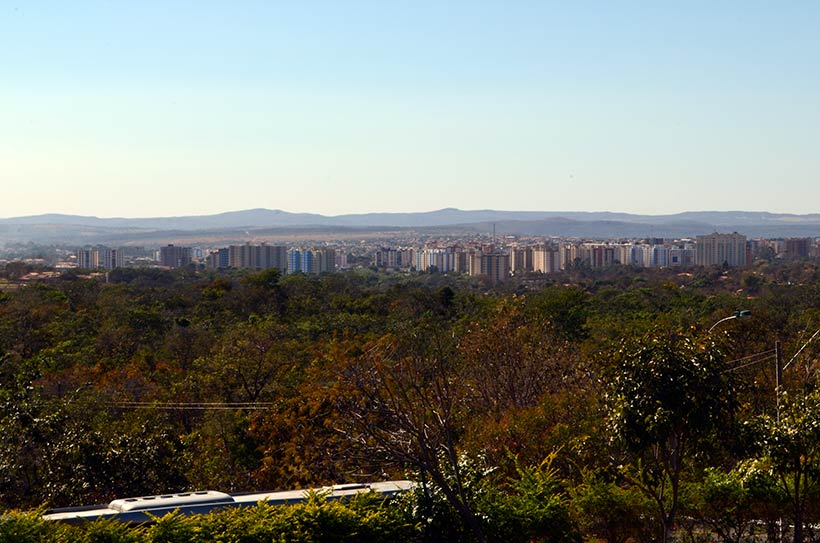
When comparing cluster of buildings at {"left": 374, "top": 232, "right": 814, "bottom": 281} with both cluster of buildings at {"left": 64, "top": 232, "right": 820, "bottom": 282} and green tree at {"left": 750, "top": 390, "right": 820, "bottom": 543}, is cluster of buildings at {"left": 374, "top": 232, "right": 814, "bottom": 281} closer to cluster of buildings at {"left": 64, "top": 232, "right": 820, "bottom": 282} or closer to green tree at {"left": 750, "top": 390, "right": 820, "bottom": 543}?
cluster of buildings at {"left": 64, "top": 232, "right": 820, "bottom": 282}

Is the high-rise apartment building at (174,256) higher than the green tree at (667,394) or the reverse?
the reverse

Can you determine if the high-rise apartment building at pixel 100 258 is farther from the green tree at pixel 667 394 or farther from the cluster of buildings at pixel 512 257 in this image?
the green tree at pixel 667 394

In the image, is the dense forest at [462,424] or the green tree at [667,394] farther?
the dense forest at [462,424]

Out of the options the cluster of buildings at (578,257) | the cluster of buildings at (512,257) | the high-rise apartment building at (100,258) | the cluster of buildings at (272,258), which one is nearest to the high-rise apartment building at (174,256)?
the cluster of buildings at (512,257)

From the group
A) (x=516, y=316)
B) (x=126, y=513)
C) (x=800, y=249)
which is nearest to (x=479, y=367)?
(x=516, y=316)

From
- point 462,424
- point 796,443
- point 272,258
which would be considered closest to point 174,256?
point 272,258

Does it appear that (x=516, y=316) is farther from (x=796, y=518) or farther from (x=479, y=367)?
(x=796, y=518)

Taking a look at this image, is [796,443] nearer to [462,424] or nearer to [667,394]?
[667,394]
